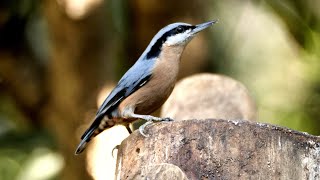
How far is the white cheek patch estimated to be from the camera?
183 inches

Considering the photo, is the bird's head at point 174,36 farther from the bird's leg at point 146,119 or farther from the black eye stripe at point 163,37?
the bird's leg at point 146,119

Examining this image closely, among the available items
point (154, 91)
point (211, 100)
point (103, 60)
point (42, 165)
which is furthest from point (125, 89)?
point (42, 165)

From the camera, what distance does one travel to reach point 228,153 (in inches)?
135

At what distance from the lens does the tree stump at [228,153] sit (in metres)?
3.40

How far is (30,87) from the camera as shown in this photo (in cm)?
754

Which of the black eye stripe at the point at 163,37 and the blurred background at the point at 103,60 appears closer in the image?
the black eye stripe at the point at 163,37

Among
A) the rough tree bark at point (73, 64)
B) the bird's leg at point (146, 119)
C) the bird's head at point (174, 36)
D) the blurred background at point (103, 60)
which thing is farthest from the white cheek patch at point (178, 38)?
the rough tree bark at point (73, 64)

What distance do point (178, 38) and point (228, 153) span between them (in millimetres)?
1370

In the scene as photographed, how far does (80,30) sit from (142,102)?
8.29 feet

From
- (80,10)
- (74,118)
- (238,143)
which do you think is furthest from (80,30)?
(238,143)

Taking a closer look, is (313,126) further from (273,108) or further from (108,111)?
(108,111)

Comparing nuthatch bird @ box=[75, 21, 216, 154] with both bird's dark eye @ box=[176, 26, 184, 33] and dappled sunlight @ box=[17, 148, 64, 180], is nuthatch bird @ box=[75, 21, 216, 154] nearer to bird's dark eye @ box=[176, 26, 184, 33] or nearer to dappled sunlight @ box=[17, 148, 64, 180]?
bird's dark eye @ box=[176, 26, 184, 33]

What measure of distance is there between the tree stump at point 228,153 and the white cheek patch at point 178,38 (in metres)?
1.15

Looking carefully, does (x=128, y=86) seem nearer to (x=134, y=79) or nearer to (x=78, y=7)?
(x=134, y=79)
